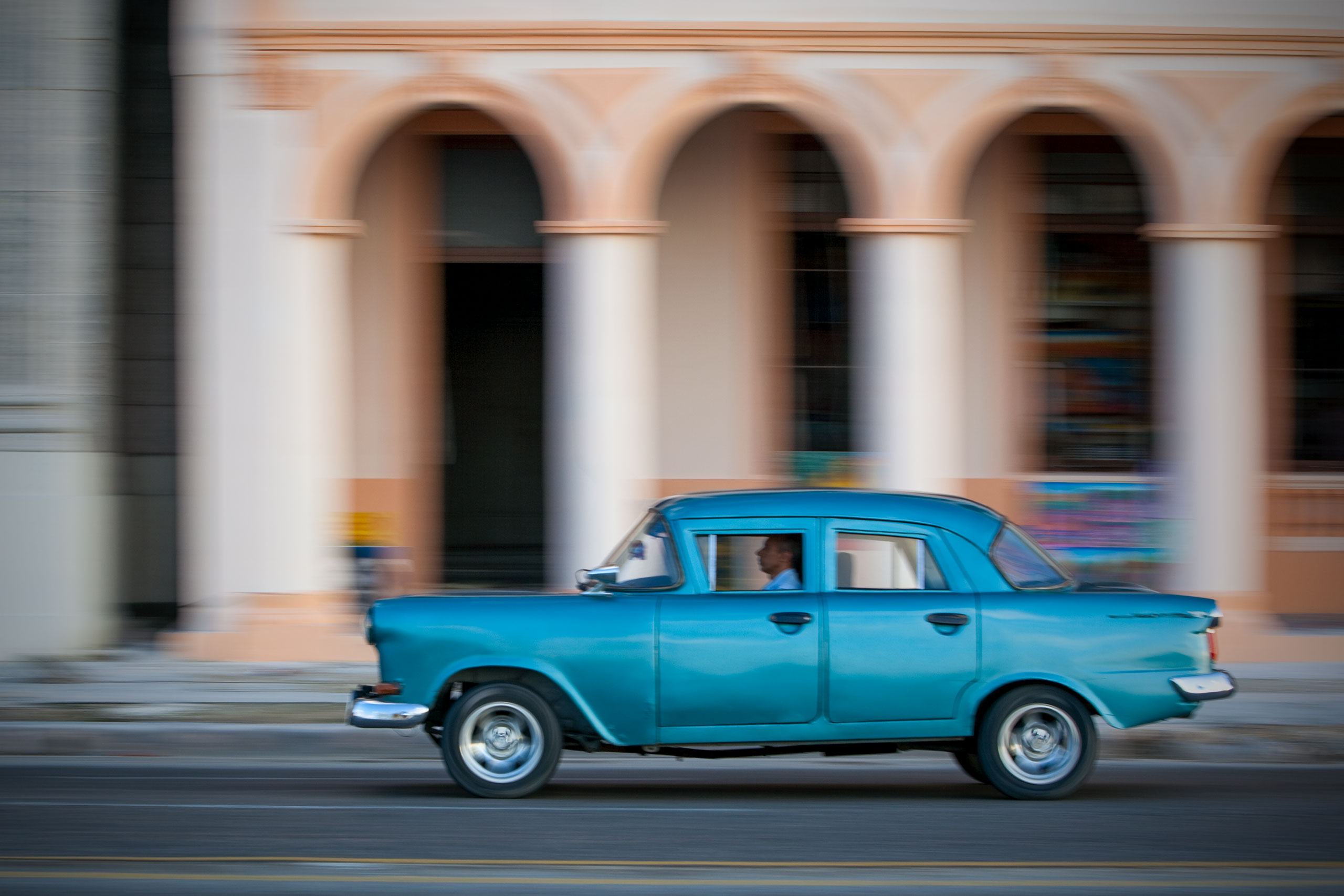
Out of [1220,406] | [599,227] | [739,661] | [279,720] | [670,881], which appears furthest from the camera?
[599,227]

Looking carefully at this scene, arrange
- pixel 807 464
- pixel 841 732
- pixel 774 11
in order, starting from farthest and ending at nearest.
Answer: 1. pixel 807 464
2. pixel 774 11
3. pixel 841 732

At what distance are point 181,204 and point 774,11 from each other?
16.7 ft

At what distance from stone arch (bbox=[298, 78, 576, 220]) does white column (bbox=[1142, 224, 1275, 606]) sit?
15.9ft

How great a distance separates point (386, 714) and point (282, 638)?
5.54m

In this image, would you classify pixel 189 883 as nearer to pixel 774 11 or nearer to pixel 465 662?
pixel 465 662

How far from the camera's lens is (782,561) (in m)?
7.42

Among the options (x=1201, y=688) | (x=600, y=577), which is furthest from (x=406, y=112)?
(x=1201, y=688)

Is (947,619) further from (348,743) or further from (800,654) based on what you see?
(348,743)

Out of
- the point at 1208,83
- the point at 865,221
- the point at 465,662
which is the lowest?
the point at 465,662

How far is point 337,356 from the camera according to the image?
1270cm

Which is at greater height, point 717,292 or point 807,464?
point 717,292

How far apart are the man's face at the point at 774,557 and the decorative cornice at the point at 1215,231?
21.1 feet

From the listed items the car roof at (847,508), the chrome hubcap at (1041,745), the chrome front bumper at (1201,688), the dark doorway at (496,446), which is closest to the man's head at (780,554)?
the car roof at (847,508)

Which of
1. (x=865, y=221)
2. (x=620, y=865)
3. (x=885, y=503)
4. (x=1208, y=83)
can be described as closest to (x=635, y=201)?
(x=865, y=221)
